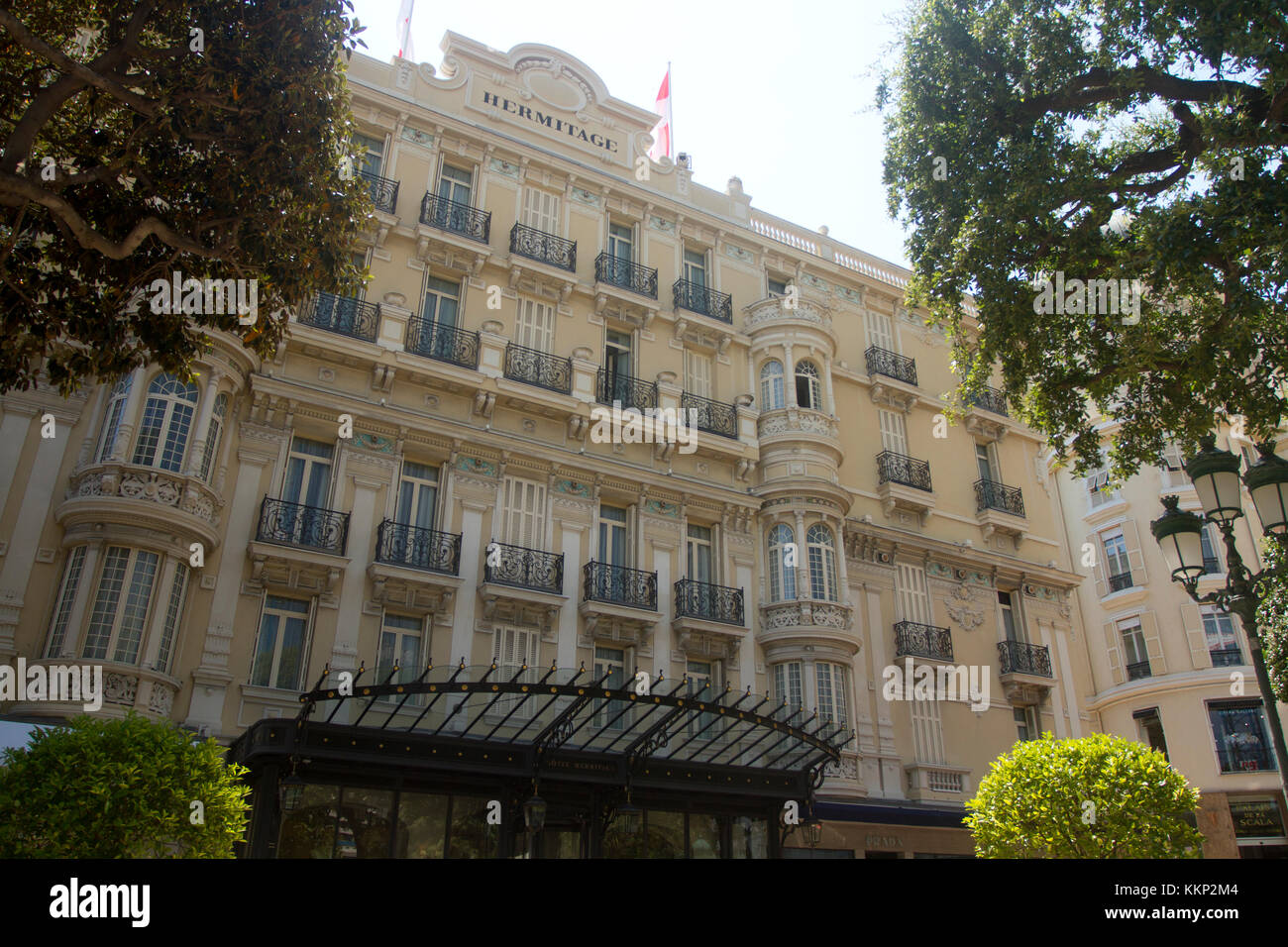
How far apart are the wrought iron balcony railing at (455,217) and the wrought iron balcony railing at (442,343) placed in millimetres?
2327

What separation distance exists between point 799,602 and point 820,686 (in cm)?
180

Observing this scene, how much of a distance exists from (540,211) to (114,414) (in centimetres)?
1060

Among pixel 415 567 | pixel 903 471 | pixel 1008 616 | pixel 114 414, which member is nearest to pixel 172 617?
pixel 114 414

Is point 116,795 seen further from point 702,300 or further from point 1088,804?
point 702,300

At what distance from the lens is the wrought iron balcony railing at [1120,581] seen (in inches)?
1188

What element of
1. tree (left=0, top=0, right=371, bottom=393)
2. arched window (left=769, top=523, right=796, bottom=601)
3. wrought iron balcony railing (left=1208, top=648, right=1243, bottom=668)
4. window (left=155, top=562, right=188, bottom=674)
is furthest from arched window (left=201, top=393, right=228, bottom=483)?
wrought iron balcony railing (left=1208, top=648, right=1243, bottom=668)

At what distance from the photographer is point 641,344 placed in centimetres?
2220

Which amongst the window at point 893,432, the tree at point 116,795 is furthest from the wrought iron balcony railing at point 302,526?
the window at point 893,432

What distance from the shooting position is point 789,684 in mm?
19734

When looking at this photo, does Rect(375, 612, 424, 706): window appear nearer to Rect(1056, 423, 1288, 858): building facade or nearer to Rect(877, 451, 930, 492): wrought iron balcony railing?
Rect(877, 451, 930, 492): wrought iron balcony railing
